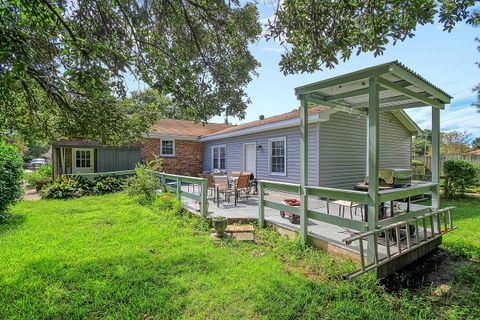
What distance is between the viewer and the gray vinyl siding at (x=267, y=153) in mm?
8750

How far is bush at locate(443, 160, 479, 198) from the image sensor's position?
9.55 metres

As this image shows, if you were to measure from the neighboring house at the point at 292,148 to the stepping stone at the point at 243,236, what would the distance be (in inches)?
157

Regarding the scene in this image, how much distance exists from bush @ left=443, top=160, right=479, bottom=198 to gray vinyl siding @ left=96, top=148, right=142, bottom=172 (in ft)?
46.4

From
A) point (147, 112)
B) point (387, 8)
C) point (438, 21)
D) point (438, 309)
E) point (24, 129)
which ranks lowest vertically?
point (438, 309)

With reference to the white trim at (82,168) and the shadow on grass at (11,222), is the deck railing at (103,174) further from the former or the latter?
the shadow on grass at (11,222)

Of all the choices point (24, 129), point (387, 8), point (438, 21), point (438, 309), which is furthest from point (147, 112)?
point (438, 309)

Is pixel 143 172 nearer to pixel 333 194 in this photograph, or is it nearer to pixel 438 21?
pixel 333 194

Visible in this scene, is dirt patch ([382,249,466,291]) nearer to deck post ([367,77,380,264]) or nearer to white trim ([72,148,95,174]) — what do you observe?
deck post ([367,77,380,264])

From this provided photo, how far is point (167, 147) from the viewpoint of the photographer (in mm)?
14953

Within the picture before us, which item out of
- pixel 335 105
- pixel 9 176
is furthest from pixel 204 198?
pixel 9 176

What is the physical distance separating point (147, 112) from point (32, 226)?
3.79 metres

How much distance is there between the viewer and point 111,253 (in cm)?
436

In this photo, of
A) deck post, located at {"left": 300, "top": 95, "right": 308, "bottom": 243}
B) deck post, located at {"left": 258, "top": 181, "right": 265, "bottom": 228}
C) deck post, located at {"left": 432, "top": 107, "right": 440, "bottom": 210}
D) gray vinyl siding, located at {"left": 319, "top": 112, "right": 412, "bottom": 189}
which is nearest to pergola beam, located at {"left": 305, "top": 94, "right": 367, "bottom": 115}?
deck post, located at {"left": 300, "top": 95, "right": 308, "bottom": 243}

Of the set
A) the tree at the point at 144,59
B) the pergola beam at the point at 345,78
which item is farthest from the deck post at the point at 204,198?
the pergola beam at the point at 345,78
